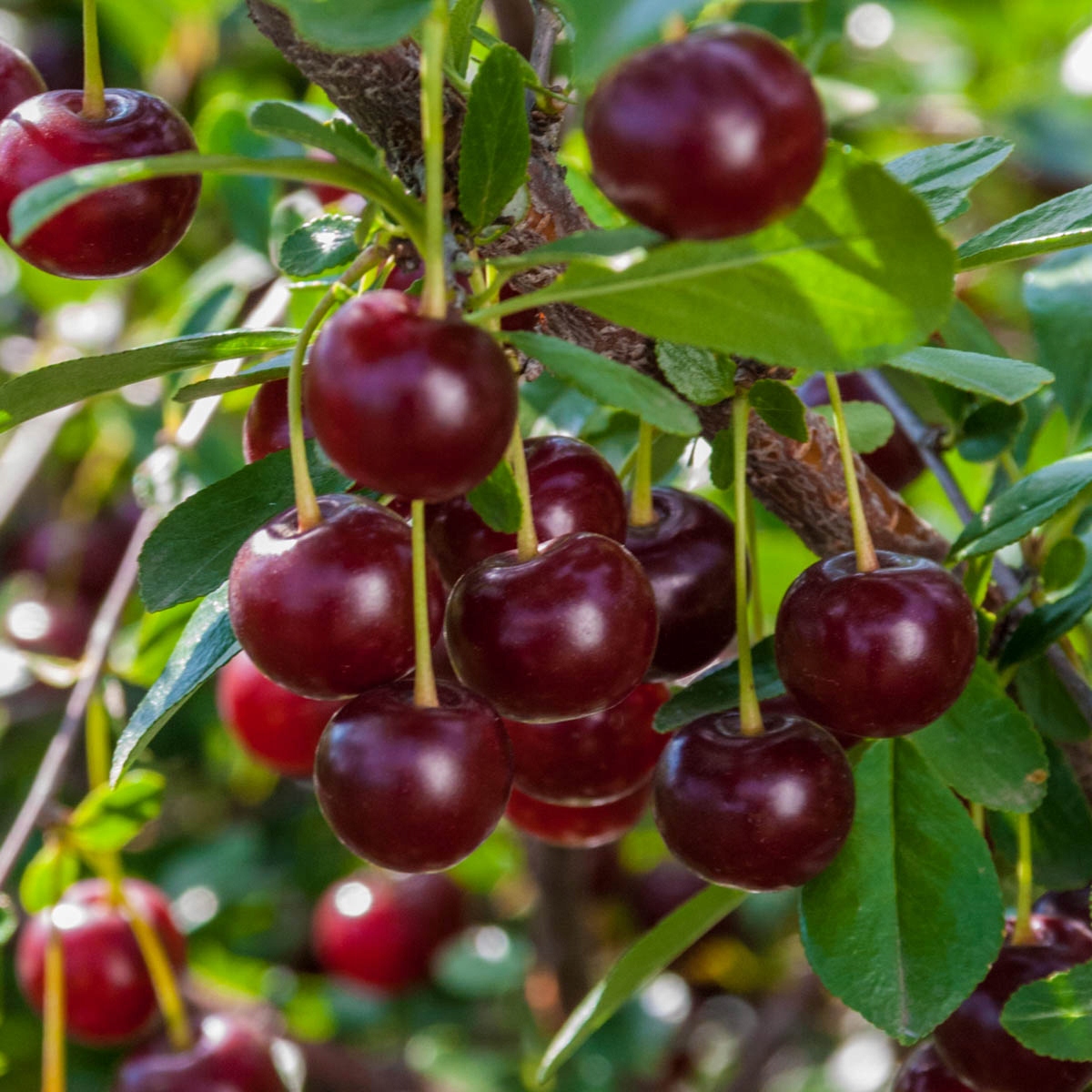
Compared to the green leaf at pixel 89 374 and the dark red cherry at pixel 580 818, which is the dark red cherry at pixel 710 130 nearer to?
the green leaf at pixel 89 374

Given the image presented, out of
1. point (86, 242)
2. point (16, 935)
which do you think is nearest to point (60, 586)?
point (16, 935)

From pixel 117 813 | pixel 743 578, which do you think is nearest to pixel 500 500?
pixel 743 578

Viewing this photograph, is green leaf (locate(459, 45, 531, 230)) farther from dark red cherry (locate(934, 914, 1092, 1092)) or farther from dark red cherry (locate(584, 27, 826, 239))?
dark red cherry (locate(934, 914, 1092, 1092))

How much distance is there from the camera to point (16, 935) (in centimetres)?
177

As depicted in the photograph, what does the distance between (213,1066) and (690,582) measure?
0.70 meters

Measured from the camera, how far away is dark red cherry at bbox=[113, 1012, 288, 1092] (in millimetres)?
1148

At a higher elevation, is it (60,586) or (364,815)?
(364,815)

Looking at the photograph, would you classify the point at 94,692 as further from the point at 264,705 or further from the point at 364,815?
the point at 364,815

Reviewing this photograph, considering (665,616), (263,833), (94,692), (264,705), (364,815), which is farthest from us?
(263,833)

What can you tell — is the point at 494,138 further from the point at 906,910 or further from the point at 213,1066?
the point at 213,1066

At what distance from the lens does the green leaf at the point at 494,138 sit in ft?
1.82

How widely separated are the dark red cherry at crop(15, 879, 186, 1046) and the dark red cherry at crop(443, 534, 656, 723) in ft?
2.55

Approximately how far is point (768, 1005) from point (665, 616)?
1299mm

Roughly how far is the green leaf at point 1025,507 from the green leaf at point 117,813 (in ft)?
2.15
